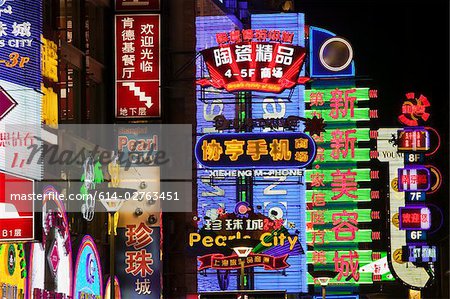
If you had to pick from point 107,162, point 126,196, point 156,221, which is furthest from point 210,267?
point 126,196

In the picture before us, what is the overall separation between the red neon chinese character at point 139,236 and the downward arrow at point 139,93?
3243mm

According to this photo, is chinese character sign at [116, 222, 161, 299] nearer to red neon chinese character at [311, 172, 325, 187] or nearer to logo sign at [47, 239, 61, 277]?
red neon chinese character at [311, 172, 325, 187]

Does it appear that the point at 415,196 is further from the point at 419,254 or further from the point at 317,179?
the point at 317,179

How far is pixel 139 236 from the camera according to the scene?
33094mm

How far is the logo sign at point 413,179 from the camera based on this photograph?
35562 millimetres

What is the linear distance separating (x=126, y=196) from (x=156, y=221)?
9228 millimetres

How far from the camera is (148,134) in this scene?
3325cm

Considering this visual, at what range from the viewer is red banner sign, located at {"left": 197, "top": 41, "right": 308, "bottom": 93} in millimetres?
33438

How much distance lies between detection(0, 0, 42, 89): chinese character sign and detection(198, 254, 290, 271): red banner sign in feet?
42.9

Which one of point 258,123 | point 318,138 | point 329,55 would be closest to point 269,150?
point 258,123

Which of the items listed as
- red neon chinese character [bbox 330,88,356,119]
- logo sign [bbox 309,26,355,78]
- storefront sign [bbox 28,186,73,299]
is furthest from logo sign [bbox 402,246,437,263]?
storefront sign [bbox 28,186,73,299]

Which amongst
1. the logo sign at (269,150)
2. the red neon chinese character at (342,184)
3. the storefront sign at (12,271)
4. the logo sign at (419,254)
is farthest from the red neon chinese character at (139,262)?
the storefront sign at (12,271)

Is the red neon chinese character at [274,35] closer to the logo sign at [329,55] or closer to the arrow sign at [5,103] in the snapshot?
the logo sign at [329,55]

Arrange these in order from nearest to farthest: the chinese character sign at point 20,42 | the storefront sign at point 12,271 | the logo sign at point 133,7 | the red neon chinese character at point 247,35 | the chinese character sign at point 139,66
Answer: the chinese character sign at point 20,42 → the storefront sign at point 12,271 → the chinese character sign at point 139,66 → the logo sign at point 133,7 → the red neon chinese character at point 247,35
